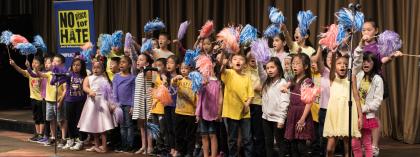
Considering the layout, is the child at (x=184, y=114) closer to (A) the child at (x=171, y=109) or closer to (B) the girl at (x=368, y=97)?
(A) the child at (x=171, y=109)

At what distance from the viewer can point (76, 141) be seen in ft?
28.5

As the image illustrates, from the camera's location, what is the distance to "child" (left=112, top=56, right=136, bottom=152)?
Answer: 7.92 m

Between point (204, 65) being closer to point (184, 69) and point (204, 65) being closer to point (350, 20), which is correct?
point (184, 69)

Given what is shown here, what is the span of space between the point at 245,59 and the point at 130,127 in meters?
1.89

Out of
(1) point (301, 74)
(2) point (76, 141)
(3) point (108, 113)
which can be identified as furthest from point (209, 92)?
(2) point (76, 141)

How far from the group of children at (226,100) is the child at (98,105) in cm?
1

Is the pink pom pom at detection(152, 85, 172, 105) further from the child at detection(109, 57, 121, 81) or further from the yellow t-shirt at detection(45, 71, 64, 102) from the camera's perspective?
the yellow t-shirt at detection(45, 71, 64, 102)

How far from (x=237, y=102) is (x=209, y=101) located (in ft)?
1.08

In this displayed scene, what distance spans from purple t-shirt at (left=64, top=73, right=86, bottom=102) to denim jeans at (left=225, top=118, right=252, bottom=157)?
243 cm

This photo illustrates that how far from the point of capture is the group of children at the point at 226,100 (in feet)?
19.5

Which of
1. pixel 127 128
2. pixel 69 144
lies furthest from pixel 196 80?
pixel 69 144

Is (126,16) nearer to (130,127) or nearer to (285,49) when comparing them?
(130,127)

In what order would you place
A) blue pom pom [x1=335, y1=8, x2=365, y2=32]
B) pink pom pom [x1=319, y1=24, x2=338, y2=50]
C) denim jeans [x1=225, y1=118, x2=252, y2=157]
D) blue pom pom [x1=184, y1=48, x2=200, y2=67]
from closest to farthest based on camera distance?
blue pom pom [x1=335, y1=8, x2=365, y2=32] → pink pom pom [x1=319, y1=24, x2=338, y2=50] → denim jeans [x1=225, y1=118, x2=252, y2=157] → blue pom pom [x1=184, y1=48, x2=200, y2=67]

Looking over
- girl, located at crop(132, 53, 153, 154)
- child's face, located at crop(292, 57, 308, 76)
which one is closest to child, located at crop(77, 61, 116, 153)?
girl, located at crop(132, 53, 153, 154)
